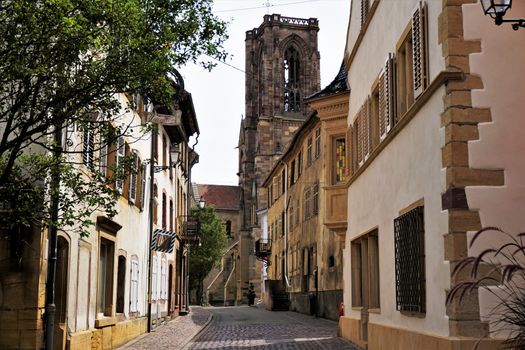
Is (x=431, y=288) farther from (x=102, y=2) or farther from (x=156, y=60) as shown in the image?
(x=102, y=2)

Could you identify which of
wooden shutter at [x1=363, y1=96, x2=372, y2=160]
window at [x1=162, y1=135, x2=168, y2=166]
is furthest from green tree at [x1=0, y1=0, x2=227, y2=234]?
window at [x1=162, y1=135, x2=168, y2=166]

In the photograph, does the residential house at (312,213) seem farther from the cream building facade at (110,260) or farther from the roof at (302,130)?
the cream building facade at (110,260)

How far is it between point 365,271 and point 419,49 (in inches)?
289

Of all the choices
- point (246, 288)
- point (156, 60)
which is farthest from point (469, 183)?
point (246, 288)

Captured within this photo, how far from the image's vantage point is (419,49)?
10586 mm

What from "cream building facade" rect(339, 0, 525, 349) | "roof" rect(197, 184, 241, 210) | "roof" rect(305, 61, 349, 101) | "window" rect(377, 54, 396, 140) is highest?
"roof" rect(197, 184, 241, 210)

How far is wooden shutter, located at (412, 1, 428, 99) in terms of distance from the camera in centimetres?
1030

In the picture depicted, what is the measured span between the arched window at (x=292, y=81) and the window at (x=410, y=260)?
71203 mm

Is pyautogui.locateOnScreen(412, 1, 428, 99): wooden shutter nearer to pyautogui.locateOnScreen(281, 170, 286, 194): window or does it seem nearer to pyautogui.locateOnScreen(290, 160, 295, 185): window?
pyautogui.locateOnScreen(290, 160, 295, 185): window

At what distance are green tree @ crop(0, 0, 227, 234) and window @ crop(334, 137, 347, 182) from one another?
39.9 ft

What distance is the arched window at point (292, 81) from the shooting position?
83.0 metres

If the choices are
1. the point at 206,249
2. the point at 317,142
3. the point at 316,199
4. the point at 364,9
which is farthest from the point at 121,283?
the point at 206,249

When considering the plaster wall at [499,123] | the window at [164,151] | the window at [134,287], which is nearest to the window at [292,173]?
the window at [164,151]

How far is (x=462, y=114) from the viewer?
8.98 metres
